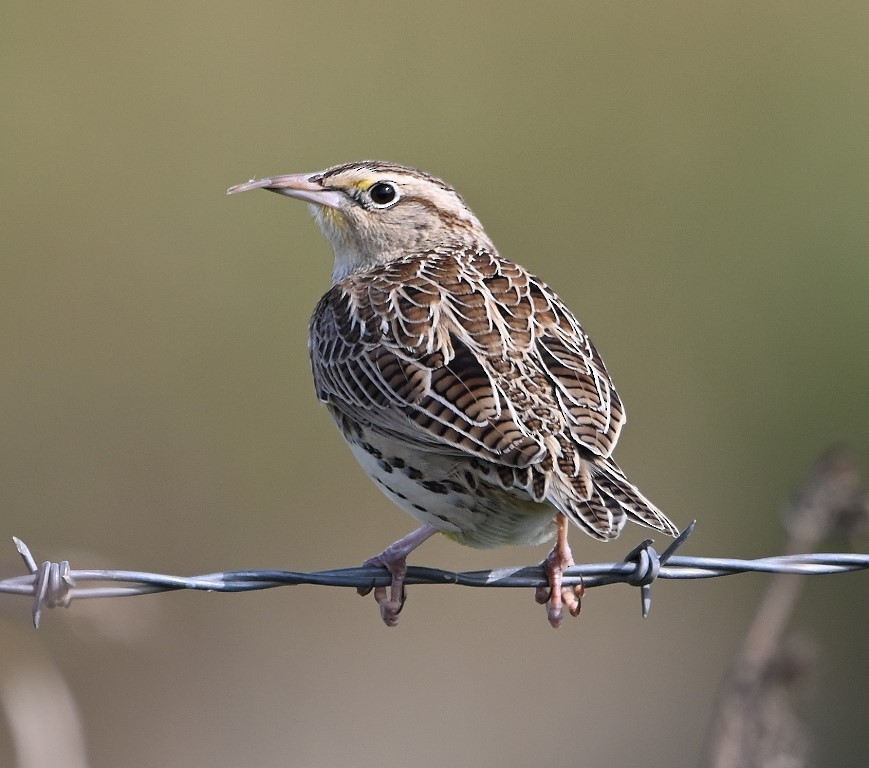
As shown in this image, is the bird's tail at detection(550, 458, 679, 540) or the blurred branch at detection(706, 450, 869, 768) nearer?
the blurred branch at detection(706, 450, 869, 768)

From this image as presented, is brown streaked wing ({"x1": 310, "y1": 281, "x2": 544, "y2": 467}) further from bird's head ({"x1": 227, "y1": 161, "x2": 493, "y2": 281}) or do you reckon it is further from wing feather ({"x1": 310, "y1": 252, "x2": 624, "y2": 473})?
bird's head ({"x1": 227, "y1": 161, "x2": 493, "y2": 281})

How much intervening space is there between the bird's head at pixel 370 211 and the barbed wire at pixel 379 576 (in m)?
2.45

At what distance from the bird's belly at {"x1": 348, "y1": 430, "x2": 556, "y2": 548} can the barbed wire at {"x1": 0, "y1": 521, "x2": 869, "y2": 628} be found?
23 centimetres

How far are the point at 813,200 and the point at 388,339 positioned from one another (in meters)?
11.0

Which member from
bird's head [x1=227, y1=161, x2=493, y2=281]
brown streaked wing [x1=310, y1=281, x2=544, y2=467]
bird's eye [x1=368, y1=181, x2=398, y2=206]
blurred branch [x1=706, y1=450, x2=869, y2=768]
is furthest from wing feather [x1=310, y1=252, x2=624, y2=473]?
blurred branch [x1=706, y1=450, x2=869, y2=768]

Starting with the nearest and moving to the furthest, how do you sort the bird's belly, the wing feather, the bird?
the bird, the wing feather, the bird's belly

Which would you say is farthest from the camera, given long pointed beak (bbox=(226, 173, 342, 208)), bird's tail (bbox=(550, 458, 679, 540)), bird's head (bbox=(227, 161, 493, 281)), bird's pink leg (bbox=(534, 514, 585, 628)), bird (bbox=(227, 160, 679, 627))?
bird's head (bbox=(227, 161, 493, 281))

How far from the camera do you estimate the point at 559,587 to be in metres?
6.29

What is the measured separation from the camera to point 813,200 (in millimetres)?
16750

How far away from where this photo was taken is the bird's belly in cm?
613

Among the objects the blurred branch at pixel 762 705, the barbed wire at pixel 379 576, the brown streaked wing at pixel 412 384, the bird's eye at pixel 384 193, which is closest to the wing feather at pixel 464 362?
the brown streaked wing at pixel 412 384

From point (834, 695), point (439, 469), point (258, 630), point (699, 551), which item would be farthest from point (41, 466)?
point (439, 469)

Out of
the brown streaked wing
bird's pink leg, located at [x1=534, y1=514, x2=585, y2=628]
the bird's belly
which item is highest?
the brown streaked wing

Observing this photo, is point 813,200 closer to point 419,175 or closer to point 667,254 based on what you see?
point 667,254
